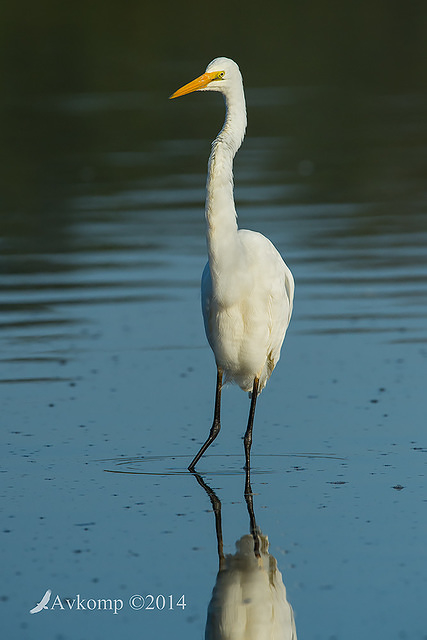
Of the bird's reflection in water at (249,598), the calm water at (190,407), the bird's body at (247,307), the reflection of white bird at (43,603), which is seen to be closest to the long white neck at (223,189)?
the bird's body at (247,307)

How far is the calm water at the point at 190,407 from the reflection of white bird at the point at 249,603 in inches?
2.8

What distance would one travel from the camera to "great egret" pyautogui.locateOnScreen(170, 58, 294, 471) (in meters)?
6.30

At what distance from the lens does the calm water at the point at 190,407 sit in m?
5.19

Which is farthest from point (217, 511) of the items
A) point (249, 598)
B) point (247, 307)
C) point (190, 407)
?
point (190, 407)

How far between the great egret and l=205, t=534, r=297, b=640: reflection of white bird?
1.34 meters

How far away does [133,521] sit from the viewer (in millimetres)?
5930

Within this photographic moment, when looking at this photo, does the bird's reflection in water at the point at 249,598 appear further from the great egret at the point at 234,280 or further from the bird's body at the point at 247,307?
the bird's body at the point at 247,307

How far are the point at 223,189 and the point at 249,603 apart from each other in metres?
2.31

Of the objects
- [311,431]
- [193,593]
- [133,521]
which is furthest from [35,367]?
[193,593]

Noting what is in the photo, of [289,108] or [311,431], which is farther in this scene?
[289,108]

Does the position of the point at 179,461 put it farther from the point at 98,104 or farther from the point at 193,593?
the point at 98,104

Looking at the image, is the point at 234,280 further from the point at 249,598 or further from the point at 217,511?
the point at 249,598

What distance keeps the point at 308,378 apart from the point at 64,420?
1.85 m

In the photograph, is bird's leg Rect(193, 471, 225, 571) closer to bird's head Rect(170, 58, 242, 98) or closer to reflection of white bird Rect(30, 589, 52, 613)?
reflection of white bird Rect(30, 589, 52, 613)
